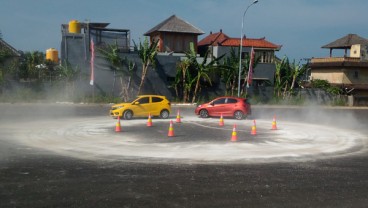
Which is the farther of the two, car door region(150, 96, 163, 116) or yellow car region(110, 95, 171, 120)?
car door region(150, 96, 163, 116)

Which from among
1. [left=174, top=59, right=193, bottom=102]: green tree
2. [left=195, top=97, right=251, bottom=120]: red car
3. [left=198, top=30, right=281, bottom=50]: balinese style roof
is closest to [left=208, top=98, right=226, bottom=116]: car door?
[left=195, top=97, right=251, bottom=120]: red car

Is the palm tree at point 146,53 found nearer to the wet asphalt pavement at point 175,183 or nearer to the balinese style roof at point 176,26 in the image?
the balinese style roof at point 176,26

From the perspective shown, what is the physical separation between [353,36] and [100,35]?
4112 cm

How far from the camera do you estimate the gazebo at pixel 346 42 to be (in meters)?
56.1

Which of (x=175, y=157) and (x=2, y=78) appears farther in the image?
(x=2, y=78)

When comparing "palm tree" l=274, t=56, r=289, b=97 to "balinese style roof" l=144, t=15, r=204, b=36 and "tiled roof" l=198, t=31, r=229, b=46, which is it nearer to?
"tiled roof" l=198, t=31, r=229, b=46

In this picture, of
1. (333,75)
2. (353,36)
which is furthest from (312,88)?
(353,36)

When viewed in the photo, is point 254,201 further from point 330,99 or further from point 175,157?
point 330,99

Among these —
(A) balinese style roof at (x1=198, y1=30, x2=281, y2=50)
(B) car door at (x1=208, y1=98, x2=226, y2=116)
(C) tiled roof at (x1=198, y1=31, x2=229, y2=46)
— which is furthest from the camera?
(C) tiled roof at (x1=198, y1=31, x2=229, y2=46)

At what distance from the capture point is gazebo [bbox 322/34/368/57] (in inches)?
2210

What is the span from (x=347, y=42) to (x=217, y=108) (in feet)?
137

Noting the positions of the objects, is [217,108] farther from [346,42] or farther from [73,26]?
[346,42]

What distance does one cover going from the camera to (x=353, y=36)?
58.3 m

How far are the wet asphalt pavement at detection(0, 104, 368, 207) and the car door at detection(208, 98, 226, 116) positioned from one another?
41.1 ft
